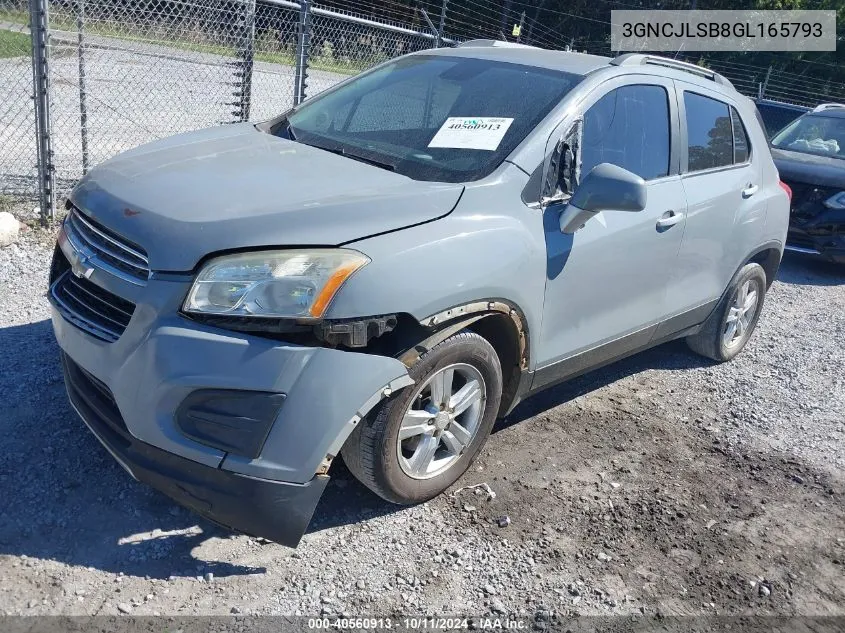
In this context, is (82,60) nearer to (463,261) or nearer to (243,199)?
(243,199)

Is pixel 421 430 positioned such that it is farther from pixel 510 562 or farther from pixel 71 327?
pixel 71 327

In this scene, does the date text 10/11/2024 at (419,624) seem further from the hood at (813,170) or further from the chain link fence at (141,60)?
the hood at (813,170)

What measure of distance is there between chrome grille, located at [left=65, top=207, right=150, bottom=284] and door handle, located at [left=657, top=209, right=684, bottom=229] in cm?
254

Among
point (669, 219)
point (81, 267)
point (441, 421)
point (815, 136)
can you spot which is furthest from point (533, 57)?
point (815, 136)

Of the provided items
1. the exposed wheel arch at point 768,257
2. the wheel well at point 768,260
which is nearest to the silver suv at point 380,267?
the exposed wheel arch at point 768,257

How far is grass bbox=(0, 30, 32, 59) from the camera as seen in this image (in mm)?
6797

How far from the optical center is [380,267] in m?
2.84

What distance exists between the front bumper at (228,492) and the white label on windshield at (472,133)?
5.39 ft

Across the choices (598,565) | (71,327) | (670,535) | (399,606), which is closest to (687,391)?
(670,535)

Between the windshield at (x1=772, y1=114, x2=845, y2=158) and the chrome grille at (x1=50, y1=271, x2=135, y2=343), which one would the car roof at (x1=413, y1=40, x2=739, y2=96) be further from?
the windshield at (x1=772, y1=114, x2=845, y2=158)

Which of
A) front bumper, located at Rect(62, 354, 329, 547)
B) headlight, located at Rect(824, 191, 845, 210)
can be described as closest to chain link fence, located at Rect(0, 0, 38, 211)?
front bumper, located at Rect(62, 354, 329, 547)

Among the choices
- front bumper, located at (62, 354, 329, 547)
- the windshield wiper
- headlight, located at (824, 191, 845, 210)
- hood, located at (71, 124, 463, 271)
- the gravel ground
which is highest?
the windshield wiper

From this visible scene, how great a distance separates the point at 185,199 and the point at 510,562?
1.88 m

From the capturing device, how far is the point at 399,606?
2887 millimetres
